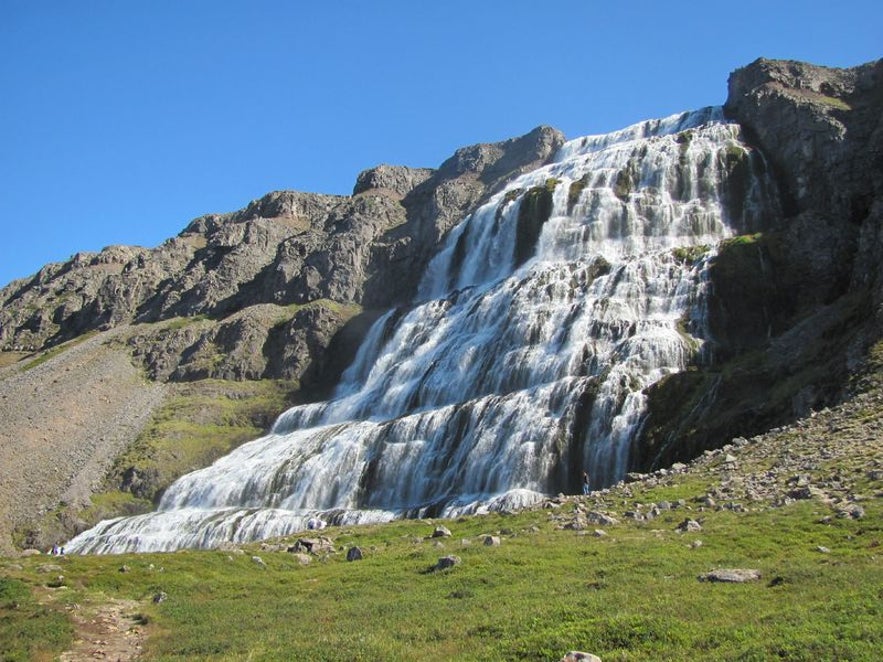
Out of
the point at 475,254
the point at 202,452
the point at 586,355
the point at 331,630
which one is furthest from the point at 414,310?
the point at 331,630

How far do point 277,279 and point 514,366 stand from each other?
73.8 m

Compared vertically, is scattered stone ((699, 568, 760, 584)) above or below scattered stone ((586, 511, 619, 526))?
below

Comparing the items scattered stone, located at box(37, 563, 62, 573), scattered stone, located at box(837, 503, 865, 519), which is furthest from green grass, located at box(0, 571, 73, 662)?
scattered stone, located at box(837, 503, 865, 519)

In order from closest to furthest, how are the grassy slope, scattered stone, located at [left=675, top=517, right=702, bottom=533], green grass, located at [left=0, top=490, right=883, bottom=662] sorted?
1. green grass, located at [left=0, top=490, right=883, bottom=662]
2. the grassy slope
3. scattered stone, located at [left=675, top=517, right=702, bottom=533]

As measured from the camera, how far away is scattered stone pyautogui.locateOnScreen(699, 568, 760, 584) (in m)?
16.4

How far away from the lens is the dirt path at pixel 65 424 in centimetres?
7181

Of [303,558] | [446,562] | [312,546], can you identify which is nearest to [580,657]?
[446,562]

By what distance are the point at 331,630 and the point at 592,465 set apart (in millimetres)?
28854

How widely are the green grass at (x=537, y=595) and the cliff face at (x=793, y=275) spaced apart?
13.5 m

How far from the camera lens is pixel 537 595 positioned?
17.7 metres

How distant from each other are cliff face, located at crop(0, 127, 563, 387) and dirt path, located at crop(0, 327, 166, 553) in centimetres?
617

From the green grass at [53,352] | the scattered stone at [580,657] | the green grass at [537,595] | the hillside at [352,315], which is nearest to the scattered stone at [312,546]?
the green grass at [537,595]

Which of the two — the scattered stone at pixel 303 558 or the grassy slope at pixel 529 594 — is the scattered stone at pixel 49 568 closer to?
the grassy slope at pixel 529 594

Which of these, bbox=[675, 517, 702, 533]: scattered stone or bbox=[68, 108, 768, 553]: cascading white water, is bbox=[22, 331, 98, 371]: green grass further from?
bbox=[675, 517, 702, 533]: scattered stone
